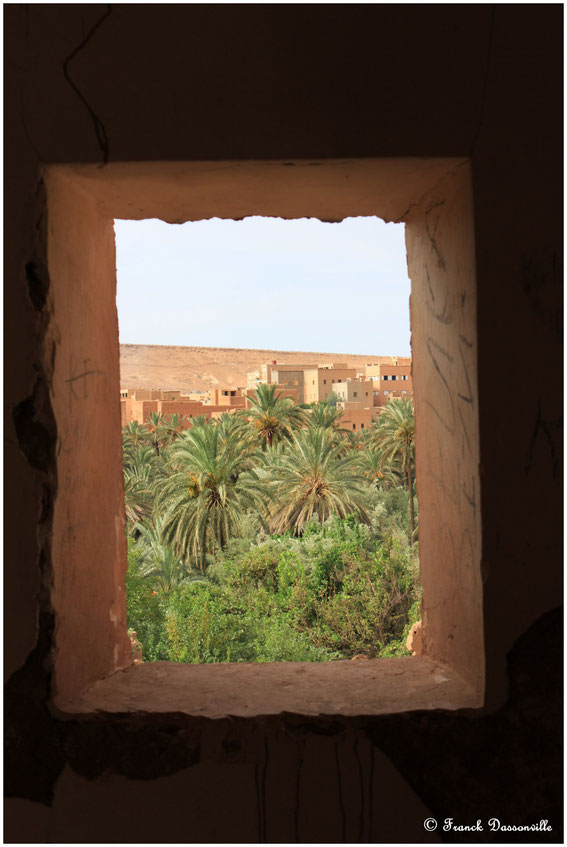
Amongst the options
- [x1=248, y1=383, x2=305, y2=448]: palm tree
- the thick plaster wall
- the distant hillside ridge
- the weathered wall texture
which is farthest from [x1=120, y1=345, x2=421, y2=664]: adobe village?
the distant hillside ridge

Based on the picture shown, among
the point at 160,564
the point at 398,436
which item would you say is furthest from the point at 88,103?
the point at 398,436

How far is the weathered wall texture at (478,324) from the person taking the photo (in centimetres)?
126

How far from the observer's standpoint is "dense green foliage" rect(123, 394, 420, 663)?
45.9 feet

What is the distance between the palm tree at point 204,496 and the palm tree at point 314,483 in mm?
877

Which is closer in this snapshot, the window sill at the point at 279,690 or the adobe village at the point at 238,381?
the window sill at the point at 279,690

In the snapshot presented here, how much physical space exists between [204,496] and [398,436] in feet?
19.6

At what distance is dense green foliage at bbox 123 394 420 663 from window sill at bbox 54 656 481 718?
12.2 m

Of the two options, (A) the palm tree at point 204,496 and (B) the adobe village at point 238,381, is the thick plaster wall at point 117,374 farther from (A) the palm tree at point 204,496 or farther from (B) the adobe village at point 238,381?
(B) the adobe village at point 238,381

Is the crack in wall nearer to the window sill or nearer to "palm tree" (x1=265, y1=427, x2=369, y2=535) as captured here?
the window sill

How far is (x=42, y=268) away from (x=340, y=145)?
2.05ft

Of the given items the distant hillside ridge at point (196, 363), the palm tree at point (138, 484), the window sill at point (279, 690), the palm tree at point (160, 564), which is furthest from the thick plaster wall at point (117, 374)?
the distant hillside ridge at point (196, 363)

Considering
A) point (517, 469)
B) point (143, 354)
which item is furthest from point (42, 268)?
point (143, 354)

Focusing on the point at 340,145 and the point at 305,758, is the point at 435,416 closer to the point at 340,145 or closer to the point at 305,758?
the point at 340,145

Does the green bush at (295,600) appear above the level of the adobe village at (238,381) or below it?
below
